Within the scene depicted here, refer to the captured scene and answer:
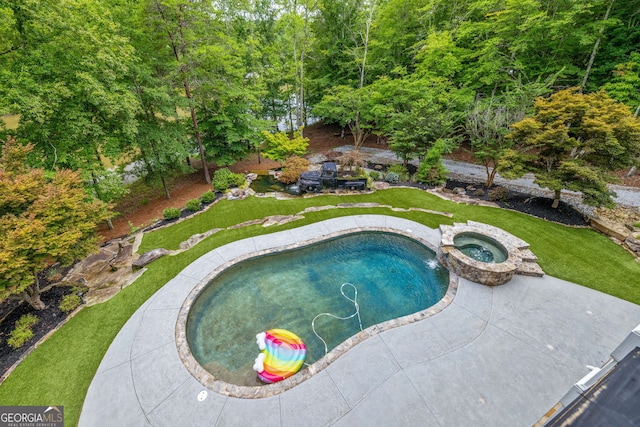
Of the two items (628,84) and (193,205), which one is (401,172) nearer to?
(628,84)

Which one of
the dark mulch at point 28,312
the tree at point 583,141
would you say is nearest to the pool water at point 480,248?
the tree at point 583,141

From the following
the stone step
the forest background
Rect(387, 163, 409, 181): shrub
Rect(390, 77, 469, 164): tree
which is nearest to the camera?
the stone step

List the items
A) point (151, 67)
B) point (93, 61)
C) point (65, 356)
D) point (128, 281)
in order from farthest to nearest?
point (151, 67) < point (93, 61) < point (128, 281) < point (65, 356)

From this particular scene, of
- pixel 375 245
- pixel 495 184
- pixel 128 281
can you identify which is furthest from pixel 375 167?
pixel 128 281

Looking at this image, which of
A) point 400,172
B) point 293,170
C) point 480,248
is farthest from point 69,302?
point 400,172

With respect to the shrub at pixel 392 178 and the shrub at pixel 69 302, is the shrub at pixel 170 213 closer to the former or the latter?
the shrub at pixel 69 302

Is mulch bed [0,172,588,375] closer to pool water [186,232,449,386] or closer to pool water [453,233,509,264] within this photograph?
pool water [186,232,449,386]

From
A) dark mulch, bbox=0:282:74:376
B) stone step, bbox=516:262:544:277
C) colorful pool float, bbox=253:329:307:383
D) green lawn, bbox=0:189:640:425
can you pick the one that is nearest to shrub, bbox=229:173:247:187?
green lawn, bbox=0:189:640:425

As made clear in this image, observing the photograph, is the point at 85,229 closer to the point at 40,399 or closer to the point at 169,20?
the point at 40,399
